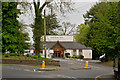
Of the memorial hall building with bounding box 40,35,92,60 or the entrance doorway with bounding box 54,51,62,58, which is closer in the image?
the memorial hall building with bounding box 40,35,92,60

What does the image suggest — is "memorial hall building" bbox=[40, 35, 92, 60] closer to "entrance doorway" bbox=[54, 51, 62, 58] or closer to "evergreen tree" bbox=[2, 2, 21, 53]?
"entrance doorway" bbox=[54, 51, 62, 58]

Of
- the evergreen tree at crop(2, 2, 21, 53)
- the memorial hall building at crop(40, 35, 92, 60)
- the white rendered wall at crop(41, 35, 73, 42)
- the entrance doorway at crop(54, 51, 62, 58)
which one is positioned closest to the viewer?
the evergreen tree at crop(2, 2, 21, 53)

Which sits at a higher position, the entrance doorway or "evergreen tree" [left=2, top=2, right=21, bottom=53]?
"evergreen tree" [left=2, top=2, right=21, bottom=53]

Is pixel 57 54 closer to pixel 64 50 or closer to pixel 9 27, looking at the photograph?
pixel 64 50

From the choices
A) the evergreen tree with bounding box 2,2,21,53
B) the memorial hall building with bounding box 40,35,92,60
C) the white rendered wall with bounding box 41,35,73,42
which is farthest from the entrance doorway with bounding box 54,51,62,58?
the evergreen tree with bounding box 2,2,21,53

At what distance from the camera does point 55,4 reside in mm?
35375

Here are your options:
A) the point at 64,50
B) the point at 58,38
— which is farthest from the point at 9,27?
the point at 58,38

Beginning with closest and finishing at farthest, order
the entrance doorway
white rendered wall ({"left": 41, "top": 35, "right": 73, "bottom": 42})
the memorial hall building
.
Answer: the memorial hall building, the entrance doorway, white rendered wall ({"left": 41, "top": 35, "right": 73, "bottom": 42})

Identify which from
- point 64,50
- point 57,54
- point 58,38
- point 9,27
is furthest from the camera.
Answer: point 58,38

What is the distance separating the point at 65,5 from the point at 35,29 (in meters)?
6.05

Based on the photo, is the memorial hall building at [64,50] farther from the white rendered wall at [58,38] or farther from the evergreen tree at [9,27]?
the evergreen tree at [9,27]

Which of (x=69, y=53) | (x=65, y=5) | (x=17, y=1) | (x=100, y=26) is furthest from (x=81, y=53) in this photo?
(x=100, y=26)

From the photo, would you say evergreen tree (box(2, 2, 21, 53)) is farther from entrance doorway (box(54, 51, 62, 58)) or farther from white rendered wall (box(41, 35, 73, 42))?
white rendered wall (box(41, 35, 73, 42))

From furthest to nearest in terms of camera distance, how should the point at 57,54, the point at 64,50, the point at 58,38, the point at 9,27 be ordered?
the point at 58,38, the point at 57,54, the point at 64,50, the point at 9,27
